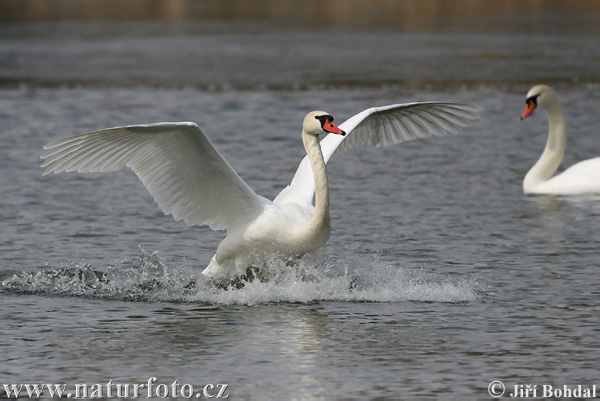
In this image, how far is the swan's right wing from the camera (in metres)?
8.81

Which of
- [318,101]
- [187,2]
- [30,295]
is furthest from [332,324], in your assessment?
[187,2]

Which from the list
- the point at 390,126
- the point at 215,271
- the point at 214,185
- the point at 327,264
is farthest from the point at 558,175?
the point at 214,185

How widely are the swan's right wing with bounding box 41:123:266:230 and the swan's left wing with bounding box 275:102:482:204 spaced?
27.0 inches

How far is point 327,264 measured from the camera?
1000 centimetres

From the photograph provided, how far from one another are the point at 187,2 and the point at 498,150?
1773 inches

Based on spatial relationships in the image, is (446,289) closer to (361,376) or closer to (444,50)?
(361,376)

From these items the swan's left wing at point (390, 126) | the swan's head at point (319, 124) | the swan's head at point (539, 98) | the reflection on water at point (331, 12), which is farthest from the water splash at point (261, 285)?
the reflection on water at point (331, 12)

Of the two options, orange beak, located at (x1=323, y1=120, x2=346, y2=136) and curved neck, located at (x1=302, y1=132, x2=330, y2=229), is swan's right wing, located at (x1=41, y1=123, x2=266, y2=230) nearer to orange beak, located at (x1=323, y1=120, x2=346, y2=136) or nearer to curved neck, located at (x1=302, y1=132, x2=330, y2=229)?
curved neck, located at (x1=302, y1=132, x2=330, y2=229)

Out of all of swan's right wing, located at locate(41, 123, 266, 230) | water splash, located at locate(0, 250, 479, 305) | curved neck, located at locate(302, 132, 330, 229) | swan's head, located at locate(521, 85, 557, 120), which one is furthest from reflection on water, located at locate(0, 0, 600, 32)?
curved neck, located at locate(302, 132, 330, 229)

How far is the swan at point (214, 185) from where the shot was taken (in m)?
8.70

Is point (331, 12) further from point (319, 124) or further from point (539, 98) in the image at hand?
point (319, 124)

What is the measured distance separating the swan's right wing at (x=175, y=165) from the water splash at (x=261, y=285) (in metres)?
0.52

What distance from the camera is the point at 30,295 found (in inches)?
356

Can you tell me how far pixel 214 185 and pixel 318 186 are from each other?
915 millimetres
